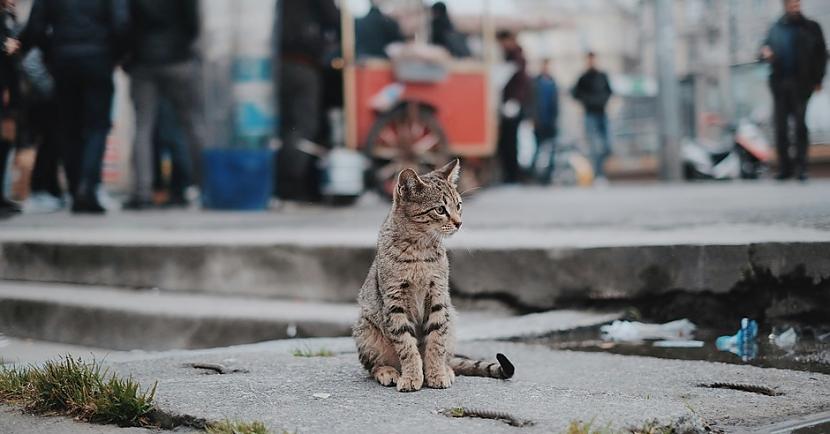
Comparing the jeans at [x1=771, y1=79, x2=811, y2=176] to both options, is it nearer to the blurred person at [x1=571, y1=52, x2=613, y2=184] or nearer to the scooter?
the scooter

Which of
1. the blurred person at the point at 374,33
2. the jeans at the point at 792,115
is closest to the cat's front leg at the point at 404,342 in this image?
the blurred person at the point at 374,33

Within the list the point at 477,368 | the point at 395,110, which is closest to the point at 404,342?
the point at 477,368

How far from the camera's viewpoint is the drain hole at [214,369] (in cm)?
395

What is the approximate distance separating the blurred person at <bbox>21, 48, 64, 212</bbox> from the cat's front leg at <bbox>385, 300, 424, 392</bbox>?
473 centimetres

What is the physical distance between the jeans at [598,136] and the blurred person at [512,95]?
1.78m

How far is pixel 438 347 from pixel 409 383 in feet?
0.64

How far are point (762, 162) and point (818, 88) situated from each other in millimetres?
5648

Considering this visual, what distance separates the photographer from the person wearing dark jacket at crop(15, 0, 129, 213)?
835 centimetres

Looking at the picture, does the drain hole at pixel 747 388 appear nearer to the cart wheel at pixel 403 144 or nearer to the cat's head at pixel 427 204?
the cat's head at pixel 427 204

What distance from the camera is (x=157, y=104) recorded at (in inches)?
401

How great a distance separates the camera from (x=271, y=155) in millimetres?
9836

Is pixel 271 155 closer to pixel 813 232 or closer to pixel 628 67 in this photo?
pixel 813 232

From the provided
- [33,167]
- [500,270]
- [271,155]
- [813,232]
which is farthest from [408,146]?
[813,232]

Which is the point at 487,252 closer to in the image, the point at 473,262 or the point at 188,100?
the point at 473,262
